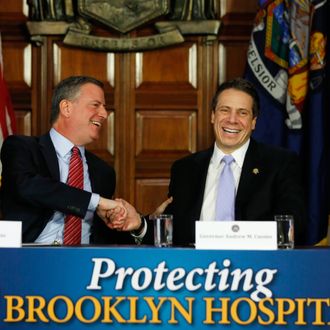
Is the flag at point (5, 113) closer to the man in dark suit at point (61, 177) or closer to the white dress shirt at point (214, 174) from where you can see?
the man in dark suit at point (61, 177)

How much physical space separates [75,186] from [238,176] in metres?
0.67

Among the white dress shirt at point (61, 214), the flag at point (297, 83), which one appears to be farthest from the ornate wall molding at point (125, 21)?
the white dress shirt at point (61, 214)

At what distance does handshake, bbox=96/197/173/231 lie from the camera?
2758 millimetres

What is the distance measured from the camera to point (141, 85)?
14.6 feet

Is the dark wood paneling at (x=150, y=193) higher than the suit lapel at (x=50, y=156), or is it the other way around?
the suit lapel at (x=50, y=156)

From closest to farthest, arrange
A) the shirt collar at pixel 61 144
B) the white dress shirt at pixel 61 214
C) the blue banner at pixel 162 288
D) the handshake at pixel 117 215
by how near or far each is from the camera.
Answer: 1. the blue banner at pixel 162 288
2. the handshake at pixel 117 215
3. the white dress shirt at pixel 61 214
4. the shirt collar at pixel 61 144

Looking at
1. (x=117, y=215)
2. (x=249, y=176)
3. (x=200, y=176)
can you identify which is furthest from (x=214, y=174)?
(x=117, y=215)

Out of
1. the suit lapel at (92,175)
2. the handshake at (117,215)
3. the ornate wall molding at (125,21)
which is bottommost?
the handshake at (117,215)

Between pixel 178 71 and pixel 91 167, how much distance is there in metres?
1.40

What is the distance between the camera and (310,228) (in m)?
3.89

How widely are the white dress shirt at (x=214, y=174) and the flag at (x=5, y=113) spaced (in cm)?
142

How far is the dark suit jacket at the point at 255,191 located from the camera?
2861mm

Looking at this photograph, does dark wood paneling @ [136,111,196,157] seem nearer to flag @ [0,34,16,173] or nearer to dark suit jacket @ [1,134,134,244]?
flag @ [0,34,16,173]

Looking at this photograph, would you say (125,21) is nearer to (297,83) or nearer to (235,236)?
(297,83)
